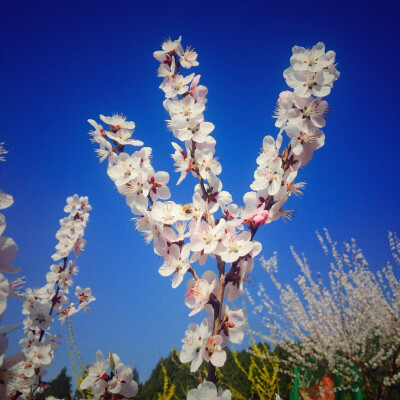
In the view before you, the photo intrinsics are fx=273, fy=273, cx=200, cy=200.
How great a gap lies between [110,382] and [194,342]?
878 millimetres

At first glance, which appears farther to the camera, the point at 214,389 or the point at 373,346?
the point at 373,346

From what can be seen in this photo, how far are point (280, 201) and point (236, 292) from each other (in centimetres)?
58

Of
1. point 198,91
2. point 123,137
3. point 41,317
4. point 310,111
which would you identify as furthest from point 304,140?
point 41,317

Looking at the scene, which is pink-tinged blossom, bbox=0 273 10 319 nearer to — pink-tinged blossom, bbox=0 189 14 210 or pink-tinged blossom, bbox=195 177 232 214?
pink-tinged blossom, bbox=0 189 14 210

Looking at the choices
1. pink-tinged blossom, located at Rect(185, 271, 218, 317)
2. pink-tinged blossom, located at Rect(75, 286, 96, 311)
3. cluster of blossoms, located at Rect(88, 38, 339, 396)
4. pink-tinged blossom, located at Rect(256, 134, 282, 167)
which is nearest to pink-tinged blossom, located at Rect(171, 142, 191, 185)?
cluster of blossoms, located at Rect(88, 38, 339, 396)

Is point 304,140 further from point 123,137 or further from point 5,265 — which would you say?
point 5,265

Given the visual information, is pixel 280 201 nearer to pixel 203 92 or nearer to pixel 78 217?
pixel 203 92

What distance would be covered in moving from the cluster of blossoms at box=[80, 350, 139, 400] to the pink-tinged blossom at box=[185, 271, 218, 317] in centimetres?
86

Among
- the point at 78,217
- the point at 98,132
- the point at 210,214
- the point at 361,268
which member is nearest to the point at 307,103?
the point at 210,214

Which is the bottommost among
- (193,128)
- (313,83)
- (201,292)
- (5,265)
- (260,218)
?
(201,292)

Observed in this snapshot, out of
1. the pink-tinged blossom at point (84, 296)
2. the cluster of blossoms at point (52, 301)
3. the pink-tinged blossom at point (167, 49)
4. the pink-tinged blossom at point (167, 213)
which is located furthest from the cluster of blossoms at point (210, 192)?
the pink-tinged blossom at point (84, 296)

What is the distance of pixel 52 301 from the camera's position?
3492 mm

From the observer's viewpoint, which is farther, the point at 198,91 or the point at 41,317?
the point at 41,317

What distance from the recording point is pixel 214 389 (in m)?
1.29
